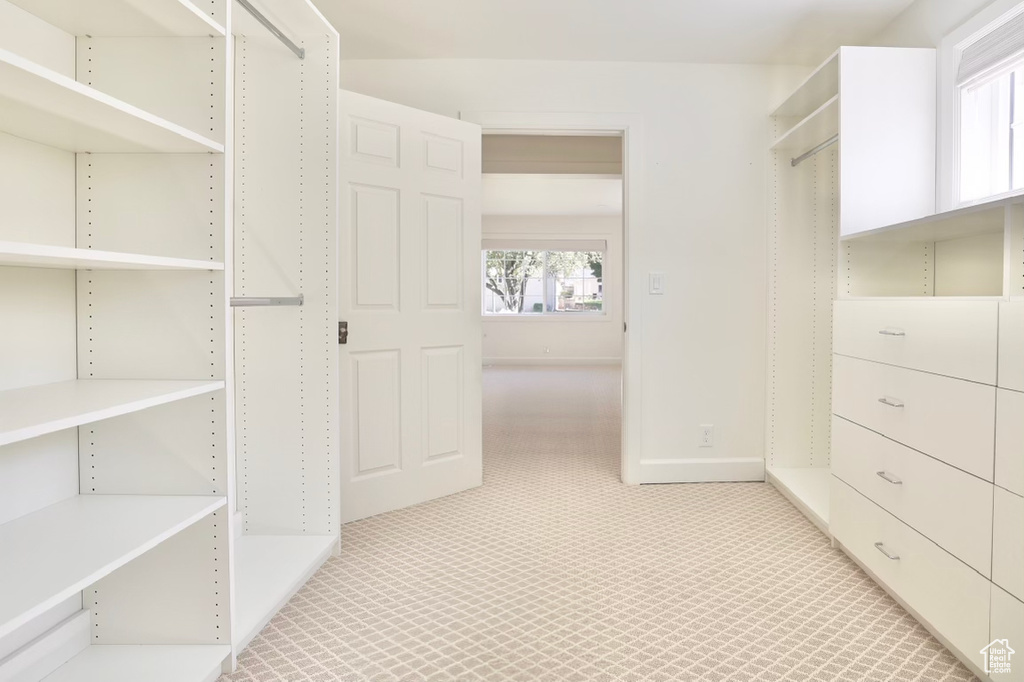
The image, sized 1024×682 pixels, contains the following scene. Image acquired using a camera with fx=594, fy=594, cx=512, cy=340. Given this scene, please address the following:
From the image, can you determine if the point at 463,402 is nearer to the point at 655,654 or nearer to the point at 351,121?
the point at 351,121

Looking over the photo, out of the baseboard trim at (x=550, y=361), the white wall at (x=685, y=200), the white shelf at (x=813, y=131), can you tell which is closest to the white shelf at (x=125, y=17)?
the white wall at (x=685, y=200)

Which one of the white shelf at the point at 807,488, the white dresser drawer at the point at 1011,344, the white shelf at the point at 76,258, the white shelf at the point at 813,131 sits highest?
the white shelf at the point at 813,131

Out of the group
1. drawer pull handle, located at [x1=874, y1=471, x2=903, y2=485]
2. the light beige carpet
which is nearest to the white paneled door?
the light beige carpet

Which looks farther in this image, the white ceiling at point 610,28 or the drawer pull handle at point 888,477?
the white ceiling at point 610,28

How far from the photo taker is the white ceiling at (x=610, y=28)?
8.93 ft

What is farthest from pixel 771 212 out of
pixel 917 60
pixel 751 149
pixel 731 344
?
pixel 917 60

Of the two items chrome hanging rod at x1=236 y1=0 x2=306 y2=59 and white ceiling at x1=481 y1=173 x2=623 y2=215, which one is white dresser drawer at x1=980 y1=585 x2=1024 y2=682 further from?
white ceiling at x1=481 y1=173 x2=623 y2=215

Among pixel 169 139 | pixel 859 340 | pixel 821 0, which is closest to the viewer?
pixel 169 139

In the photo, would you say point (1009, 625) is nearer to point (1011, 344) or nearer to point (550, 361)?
point (1011, 344)

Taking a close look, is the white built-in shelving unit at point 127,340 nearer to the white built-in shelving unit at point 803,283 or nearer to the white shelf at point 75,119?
the white shelf at point 75,119

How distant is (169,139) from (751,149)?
298 cm

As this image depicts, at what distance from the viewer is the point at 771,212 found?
11.0 ft

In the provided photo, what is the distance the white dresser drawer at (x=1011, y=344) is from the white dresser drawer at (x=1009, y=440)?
0.03 metres

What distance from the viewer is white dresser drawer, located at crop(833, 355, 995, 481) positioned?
1.56m
